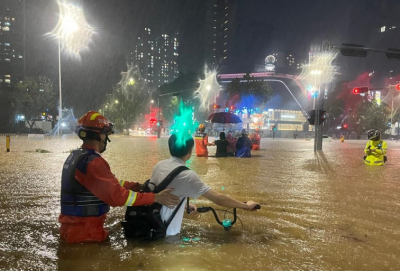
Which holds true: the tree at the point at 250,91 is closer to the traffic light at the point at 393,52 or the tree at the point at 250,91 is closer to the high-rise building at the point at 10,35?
the traffic light at the point at 393,52

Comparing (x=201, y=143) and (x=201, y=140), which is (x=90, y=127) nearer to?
(x=201, y=140)

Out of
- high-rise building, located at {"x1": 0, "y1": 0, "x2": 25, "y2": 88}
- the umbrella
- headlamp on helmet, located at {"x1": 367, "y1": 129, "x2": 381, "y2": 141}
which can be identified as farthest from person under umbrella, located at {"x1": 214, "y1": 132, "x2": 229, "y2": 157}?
high-rise building, located at {"x1": 0, "y1": 0, "x2": 25, "y2": 88}

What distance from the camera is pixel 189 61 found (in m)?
130

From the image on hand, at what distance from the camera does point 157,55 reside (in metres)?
163

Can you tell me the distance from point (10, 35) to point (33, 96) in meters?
80.0

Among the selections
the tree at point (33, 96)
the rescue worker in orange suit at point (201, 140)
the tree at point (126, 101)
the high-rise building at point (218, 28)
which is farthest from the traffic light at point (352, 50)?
the high-rise building at point (218, 28)

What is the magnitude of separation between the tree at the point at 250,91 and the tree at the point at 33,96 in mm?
34210

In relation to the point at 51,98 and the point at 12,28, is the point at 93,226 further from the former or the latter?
the point at 12,28

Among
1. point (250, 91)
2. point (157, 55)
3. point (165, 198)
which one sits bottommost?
point (165, 198)

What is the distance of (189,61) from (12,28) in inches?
2620

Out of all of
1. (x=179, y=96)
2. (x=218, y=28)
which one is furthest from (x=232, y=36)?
(x=179, y=96)

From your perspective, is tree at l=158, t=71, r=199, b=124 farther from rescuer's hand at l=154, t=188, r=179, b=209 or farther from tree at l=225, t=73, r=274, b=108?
rescuer's hand at l=154, t=188, r=179, b=209

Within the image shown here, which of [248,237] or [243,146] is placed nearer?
[248,237]

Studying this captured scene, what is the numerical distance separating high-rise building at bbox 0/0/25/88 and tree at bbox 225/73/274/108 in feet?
265
